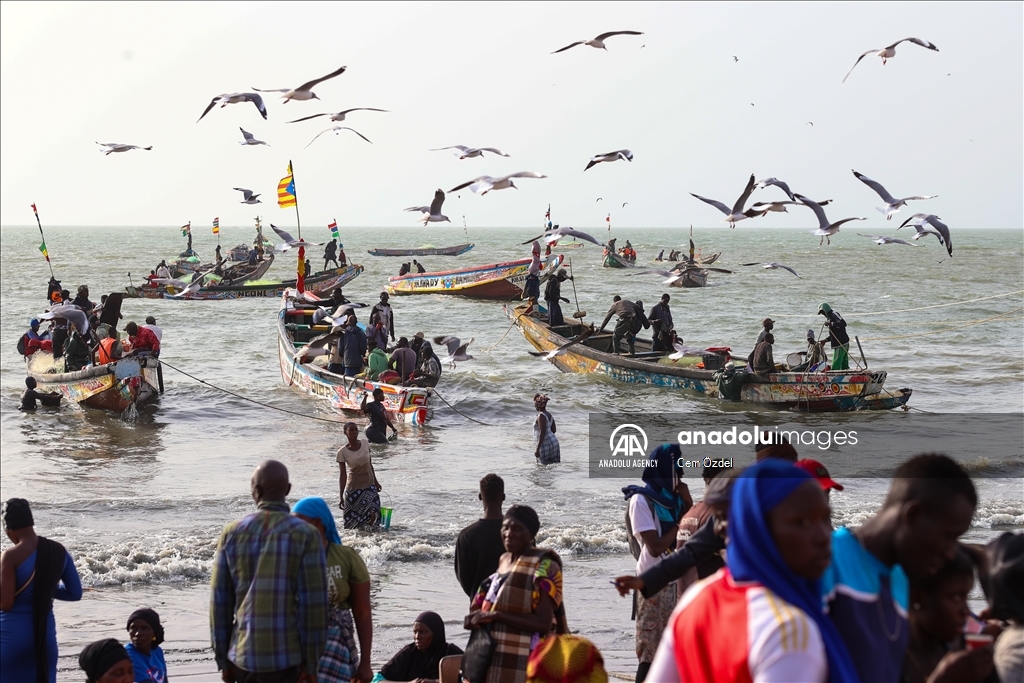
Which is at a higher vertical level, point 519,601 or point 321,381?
point 519,601

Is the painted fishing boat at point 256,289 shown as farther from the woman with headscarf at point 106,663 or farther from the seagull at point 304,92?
the woman with headscarf at point 106,663

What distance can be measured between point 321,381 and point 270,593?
1502cm

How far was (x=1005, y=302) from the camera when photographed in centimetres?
4641

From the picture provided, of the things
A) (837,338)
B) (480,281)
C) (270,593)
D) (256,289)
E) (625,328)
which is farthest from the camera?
(256,289)

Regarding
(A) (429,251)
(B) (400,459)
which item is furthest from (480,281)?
(A) (429,251)

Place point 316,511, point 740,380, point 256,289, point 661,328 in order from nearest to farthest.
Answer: point 316,511
point 740,380
point 661,328
point 256,289

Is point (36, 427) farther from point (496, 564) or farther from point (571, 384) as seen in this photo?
point (496, 564)

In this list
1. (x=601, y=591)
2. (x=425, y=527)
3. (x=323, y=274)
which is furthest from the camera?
(x=323, y=274)

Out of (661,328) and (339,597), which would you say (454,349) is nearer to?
(661,328)

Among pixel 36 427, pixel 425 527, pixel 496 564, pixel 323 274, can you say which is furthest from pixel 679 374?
pixel 323 274

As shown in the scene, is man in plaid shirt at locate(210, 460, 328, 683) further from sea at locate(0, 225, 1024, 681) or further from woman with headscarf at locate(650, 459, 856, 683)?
sea at locate(0, 225, 1024, 681)

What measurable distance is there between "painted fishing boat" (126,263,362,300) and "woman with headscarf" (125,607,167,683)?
34.8 meters

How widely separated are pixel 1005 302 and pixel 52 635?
4801cm

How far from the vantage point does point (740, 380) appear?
1831cm
